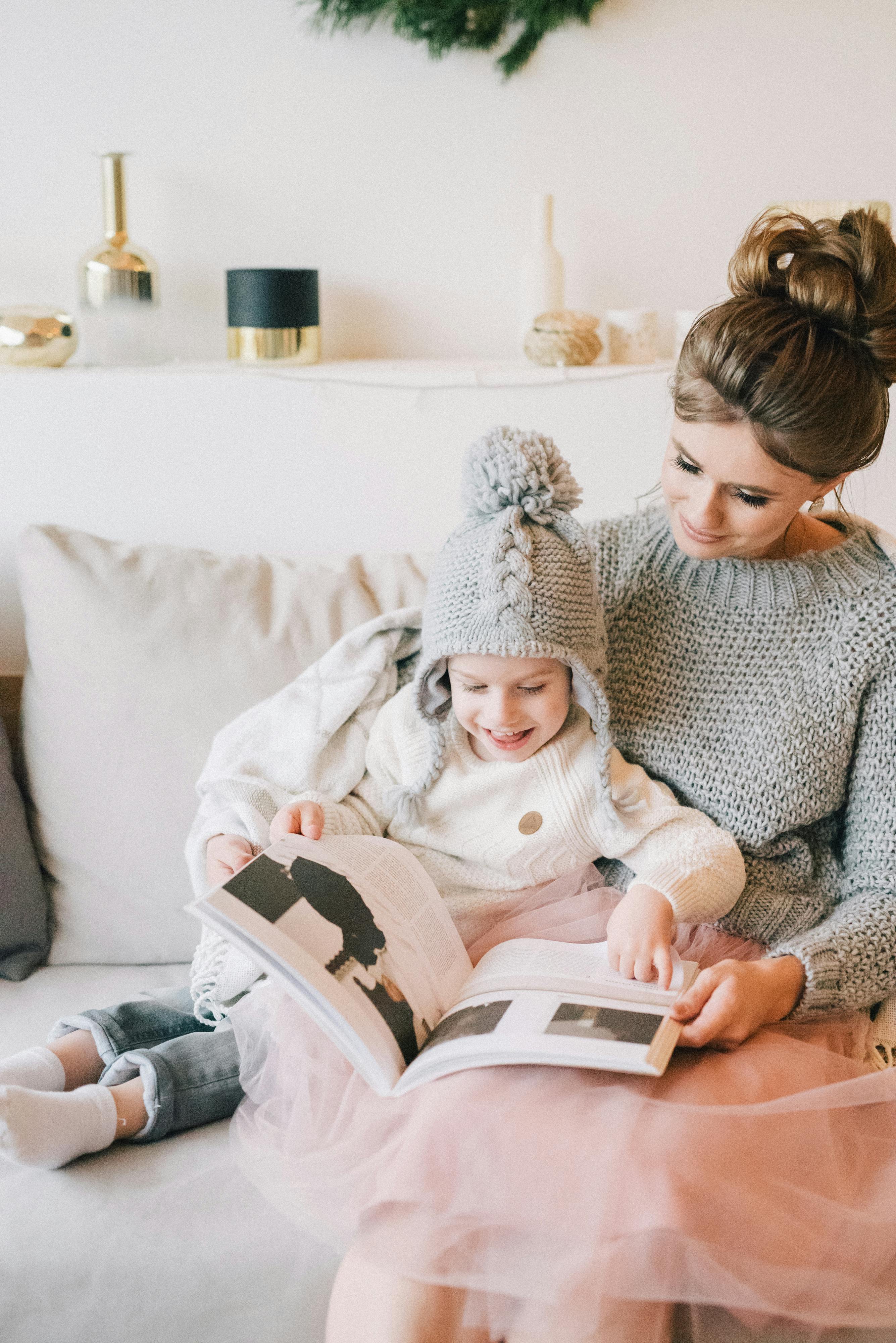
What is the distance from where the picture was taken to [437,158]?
76.5 inches

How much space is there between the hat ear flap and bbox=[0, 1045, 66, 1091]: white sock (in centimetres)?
54

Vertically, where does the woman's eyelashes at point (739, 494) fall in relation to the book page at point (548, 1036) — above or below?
above

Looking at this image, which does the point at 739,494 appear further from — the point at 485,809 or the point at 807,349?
the point at 485,809

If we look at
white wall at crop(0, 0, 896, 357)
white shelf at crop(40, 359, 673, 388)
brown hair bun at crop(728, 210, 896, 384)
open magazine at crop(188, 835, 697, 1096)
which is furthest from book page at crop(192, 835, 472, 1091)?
white wall at crop(0, 0, 896, 357)

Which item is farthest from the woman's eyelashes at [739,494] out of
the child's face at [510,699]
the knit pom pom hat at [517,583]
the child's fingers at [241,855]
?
the child's fingers at [241,855]

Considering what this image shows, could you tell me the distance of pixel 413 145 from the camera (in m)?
1.93

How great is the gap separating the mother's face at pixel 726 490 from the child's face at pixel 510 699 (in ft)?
0.67

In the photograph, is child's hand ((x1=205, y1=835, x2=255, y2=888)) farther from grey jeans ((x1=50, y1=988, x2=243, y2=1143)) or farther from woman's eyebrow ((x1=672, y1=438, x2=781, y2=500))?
woman's eyebrow ((x1=672, y1=438, x2=781, y2=500))

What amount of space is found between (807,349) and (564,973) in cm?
64

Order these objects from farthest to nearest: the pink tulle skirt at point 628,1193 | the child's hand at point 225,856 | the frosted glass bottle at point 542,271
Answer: the frosted glass bottle at point 542,271 → the child's hand at point 225,856 → the pink tulle skirt at point 628,1193

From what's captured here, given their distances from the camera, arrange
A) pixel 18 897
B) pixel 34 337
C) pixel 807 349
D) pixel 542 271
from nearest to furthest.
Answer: pixel 807 349 < pixel 18 897 < pixel 34 337 < pixel 542 271

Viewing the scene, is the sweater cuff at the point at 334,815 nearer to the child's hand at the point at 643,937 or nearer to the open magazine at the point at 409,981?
the open magazine at the point at 409,981

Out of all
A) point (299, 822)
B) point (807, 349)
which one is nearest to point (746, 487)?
point (807, 349)

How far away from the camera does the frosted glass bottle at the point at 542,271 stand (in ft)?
6.15
